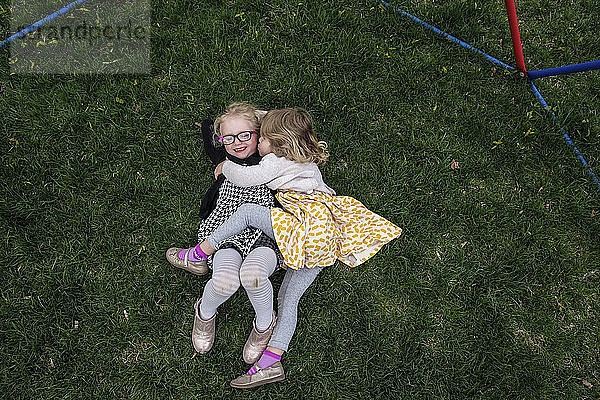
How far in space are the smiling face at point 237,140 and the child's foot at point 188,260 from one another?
0.79 m

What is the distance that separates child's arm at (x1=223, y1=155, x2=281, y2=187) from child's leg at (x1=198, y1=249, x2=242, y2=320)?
0.49 m

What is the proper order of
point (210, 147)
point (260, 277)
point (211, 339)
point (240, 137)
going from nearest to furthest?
point (260, 277)
point (240, 137)
point (211, 339)
point (210, 147)

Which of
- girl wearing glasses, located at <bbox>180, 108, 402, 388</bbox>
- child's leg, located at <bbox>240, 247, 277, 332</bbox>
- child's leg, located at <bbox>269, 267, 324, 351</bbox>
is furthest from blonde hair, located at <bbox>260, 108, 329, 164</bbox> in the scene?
child's leg, located at <bbox>269, 267, 324, 351</bbox>

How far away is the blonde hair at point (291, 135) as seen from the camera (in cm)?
303

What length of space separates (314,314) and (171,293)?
3.74 ft

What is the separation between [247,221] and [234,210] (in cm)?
29

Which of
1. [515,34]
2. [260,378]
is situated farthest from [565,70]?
[260,378]

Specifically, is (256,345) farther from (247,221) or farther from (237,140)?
(237,140)

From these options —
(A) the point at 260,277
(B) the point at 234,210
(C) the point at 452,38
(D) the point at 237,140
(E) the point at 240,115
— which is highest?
(C) the point at 452,38

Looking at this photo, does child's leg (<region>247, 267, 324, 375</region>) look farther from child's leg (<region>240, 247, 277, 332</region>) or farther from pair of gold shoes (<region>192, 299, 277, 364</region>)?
child's leg (<region>240, 247, 277, 332</region>)

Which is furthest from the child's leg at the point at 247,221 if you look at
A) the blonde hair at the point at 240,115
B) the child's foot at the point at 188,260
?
the blonde hair at the point at 240,115

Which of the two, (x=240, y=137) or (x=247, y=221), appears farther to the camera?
(x=240, y=137)

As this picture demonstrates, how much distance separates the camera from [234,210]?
319 centimetres

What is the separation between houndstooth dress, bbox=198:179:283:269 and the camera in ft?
9.93
